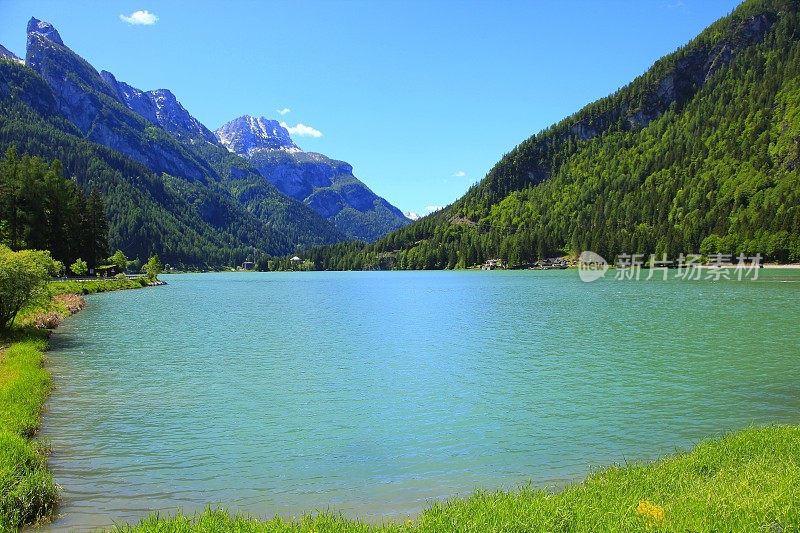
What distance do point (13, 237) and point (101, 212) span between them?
38.2m

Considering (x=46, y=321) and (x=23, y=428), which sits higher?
(x=46, y=321)

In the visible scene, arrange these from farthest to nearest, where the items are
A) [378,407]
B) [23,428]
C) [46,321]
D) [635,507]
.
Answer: [46,321]
[378,407]
[23,428]
[635,507]

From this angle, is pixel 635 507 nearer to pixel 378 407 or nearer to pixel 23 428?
pixel 378 407

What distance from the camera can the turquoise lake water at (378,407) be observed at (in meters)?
14.9

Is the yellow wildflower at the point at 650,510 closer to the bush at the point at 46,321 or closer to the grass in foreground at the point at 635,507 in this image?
the grass in foreground at the point at 635,507

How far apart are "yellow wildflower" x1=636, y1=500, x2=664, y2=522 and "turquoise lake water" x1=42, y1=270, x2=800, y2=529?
4.61m

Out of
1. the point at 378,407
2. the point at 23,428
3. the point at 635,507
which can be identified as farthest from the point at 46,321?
the point at 635,507

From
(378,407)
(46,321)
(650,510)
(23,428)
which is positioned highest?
(650,510)

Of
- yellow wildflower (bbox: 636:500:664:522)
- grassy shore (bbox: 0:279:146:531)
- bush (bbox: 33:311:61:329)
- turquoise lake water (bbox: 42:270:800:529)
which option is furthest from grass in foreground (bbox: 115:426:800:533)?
bush (bbox: 33:311:61:329)

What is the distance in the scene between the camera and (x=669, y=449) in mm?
17531

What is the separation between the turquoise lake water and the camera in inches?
586

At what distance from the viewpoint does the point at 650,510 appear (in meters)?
10.2

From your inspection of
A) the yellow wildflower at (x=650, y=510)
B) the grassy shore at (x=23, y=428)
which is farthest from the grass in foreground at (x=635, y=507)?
the grassy shore at (x=23, y=428)

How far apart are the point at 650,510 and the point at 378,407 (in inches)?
565
